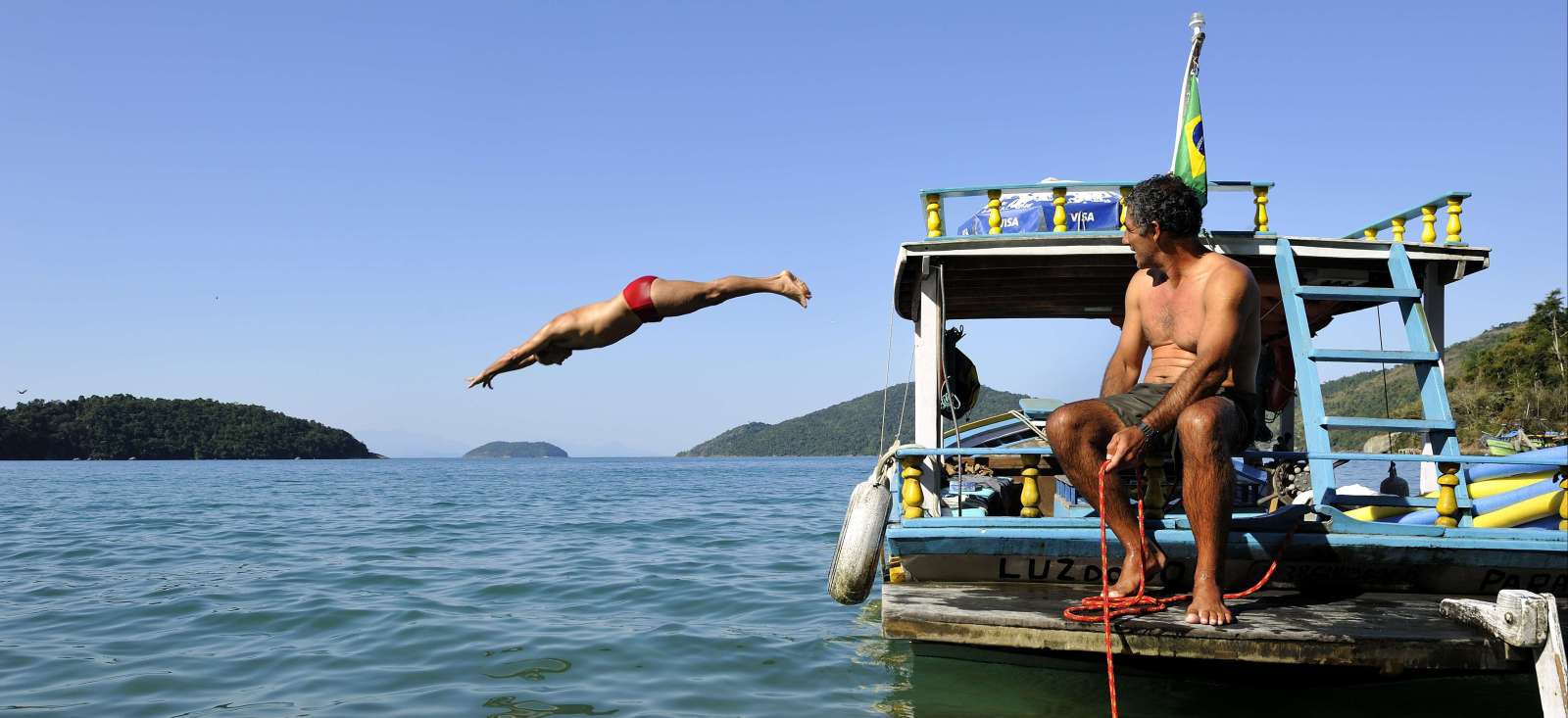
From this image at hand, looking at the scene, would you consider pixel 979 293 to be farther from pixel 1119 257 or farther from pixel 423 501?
pixel 423 501

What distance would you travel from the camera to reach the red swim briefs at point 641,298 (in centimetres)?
398

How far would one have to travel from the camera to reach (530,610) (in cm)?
841

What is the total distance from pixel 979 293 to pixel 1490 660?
4323 millimetres

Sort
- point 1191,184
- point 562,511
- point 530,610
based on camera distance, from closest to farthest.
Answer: point 1191,184, point 530,610, point 562,511

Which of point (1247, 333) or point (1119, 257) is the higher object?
point (1119, 257)

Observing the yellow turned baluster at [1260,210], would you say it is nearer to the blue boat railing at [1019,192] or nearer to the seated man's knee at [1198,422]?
the blue boat railing at [1019,192]

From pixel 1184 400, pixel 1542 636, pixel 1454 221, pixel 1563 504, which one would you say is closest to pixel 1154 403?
pixel 1184 400

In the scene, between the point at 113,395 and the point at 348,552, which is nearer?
the point at 348,552

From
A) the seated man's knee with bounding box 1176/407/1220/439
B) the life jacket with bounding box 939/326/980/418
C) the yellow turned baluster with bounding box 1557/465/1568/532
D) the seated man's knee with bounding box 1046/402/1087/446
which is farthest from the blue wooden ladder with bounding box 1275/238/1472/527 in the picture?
the life jacket with bounding box 939/326/980/418

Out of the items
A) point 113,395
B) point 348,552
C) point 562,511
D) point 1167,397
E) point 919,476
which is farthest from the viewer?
point 113,395

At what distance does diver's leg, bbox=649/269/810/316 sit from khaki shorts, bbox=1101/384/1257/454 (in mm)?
1646

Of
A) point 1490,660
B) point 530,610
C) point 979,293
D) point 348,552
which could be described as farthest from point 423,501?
point 1490,660

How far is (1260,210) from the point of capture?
20.7 ft

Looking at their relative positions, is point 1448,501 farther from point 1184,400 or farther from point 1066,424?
point 1066,424
